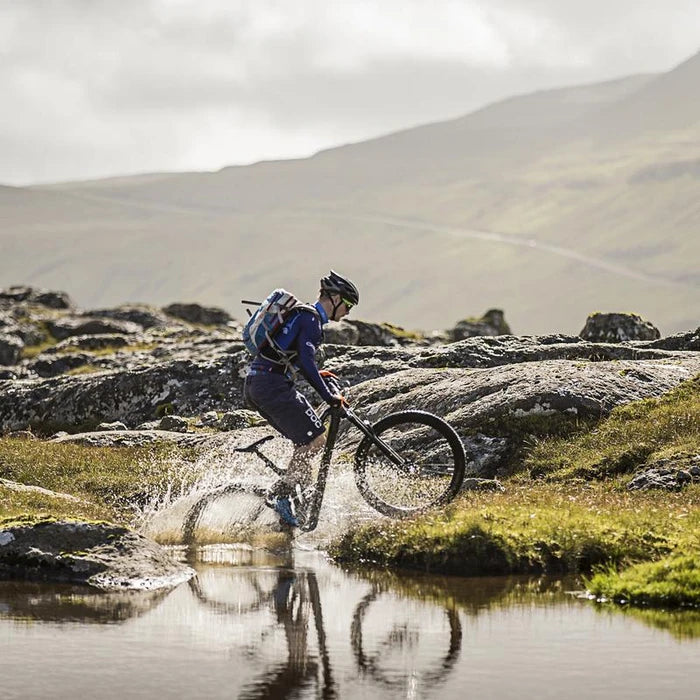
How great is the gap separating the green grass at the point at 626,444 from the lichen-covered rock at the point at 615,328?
53.0ft

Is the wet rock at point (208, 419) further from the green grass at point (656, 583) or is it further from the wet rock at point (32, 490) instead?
the green grass at point (656, 583)

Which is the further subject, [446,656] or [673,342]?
[673,342]

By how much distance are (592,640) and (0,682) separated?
16.3ft

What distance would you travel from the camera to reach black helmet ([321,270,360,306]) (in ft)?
61.0

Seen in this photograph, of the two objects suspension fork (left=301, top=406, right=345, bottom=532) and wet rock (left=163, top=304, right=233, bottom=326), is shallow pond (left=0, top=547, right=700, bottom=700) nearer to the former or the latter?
suspension fork (left=301, top=406, right=345, bottom=532)

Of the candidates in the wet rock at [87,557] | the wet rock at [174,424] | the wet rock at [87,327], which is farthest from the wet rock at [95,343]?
the wet rock at [87,557]

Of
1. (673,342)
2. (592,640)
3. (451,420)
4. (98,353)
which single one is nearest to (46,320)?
(98,353)

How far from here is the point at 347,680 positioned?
10.5 m

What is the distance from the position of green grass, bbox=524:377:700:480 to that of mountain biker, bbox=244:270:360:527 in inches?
193

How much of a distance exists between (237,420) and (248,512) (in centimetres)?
1242

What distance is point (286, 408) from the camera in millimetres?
18469

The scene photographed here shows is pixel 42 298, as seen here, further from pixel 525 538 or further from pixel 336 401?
pixel 525 538

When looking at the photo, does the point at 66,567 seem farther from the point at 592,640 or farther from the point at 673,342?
the point at 673,342

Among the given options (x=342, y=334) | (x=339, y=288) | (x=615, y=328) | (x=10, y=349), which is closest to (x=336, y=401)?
(x=339, y=288)
